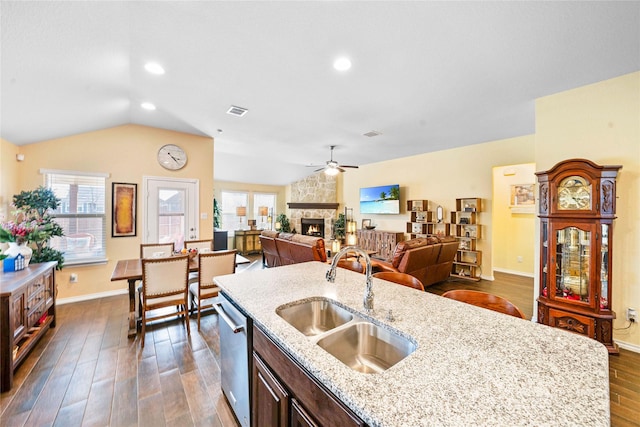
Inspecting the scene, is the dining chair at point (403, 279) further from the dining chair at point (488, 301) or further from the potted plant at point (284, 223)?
the potted plant at point (284, 223)

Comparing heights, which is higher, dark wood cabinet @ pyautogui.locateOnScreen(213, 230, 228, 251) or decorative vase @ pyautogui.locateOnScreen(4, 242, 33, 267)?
decorative vase @ pyautogui.locateOnScreen(4, 242, 33, 267)

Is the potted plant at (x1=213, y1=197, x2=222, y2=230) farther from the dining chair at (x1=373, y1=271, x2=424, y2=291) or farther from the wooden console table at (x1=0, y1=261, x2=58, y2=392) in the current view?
the dining chair at (x1=373, y1=271, x2=424, y2=291)

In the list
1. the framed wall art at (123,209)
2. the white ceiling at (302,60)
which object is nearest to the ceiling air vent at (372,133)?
the white ceiling at (302,60)

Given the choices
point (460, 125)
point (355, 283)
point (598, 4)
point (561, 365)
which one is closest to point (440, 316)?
point (561, 365)

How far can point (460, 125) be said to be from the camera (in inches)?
157

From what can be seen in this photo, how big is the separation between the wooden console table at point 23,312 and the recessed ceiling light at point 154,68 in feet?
7.42

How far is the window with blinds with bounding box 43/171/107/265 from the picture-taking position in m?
3.73

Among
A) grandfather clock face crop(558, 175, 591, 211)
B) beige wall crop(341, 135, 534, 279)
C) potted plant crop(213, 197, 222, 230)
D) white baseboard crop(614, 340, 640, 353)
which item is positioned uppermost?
beige wall crop(341, 135, 534, 279)

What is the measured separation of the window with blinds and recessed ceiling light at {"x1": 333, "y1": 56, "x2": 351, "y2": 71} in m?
3.99

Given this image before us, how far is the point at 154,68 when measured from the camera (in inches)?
103

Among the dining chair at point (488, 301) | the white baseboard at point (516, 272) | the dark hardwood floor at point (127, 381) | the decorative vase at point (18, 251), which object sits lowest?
the dark hardwood floor at point (127, 381)

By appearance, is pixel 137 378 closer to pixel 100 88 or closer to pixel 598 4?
pixel 100 88

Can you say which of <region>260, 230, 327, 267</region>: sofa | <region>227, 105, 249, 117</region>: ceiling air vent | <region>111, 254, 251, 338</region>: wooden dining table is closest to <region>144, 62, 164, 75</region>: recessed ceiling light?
<region>227, 105, 249, 117</region>: ceiling air vent

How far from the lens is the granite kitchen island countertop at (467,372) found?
672 mm
